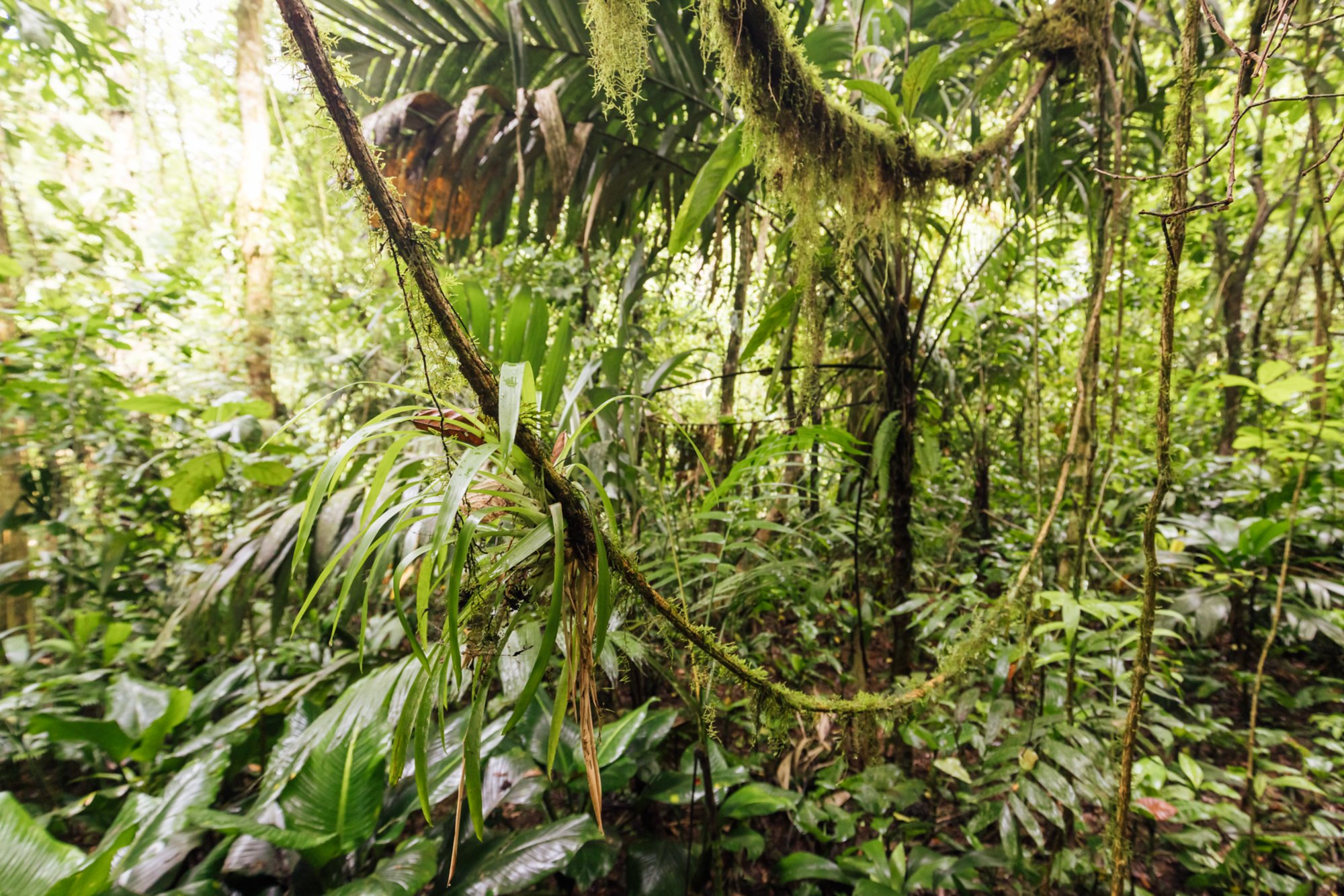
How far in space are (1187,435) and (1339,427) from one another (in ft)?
2.76

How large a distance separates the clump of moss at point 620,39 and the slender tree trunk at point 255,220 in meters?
3.26

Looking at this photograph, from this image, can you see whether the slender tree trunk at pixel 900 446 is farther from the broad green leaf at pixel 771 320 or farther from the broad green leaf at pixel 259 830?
the broad green leaf at pixel 259 830

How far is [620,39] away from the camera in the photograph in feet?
2.93

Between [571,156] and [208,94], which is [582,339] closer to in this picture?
[571,156]

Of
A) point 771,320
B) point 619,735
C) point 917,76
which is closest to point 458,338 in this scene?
point 771,320

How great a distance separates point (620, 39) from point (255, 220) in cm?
356

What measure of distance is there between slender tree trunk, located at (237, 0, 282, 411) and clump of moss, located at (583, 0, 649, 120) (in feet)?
10.7

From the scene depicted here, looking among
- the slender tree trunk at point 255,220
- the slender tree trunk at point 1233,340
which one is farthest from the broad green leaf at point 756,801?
the slender tree trunk at point 255,220

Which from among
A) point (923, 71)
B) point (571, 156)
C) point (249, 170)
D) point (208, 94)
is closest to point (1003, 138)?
point (923, 71)

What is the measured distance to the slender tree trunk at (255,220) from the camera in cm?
333

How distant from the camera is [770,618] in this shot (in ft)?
7.28

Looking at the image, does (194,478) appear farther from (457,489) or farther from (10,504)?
(457,489)

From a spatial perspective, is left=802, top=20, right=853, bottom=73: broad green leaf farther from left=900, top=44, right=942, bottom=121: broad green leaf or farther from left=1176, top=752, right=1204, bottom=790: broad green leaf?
left=1176, top=752, right=1204, bottom=790: broad green leaf

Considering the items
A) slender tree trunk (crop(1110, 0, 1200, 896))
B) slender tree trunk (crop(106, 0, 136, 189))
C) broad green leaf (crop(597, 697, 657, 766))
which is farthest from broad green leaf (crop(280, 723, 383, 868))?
slender tree trunk (crop(106, 0, 136, 189))
